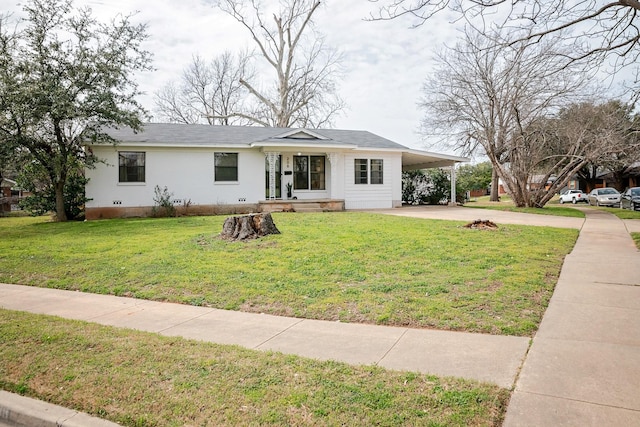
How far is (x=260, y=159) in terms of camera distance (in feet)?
65.1

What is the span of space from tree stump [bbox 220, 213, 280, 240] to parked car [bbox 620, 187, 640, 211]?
83.3 ft

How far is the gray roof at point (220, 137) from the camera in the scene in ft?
60.7

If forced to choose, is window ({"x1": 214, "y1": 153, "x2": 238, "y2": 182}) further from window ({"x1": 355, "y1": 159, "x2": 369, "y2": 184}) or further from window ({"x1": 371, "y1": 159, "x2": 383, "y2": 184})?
window ({"x1": 371, "y1": 159, "x2": 383, "y2": 184})

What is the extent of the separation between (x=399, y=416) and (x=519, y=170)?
21.7 m

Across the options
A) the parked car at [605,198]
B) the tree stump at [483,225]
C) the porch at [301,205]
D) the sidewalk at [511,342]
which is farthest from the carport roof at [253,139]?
the parked car at [605,198]

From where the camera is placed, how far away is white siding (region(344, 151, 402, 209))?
21078 millimetres

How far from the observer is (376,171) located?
21625 mm

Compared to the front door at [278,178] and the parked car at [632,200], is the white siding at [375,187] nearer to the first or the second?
the front door at [278,178]

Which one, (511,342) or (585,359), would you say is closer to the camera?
(585,359)

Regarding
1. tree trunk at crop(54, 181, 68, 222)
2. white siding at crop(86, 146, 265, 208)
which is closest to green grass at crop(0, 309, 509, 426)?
tree trunk at crop(54, 181, 68, 222)

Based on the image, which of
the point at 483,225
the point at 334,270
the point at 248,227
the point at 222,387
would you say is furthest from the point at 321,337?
the point at 483,225

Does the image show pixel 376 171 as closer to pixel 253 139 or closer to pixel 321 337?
pixel 253 139

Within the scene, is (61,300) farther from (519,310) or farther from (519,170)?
(519,170)

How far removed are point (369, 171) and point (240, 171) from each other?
6560 millimetres
